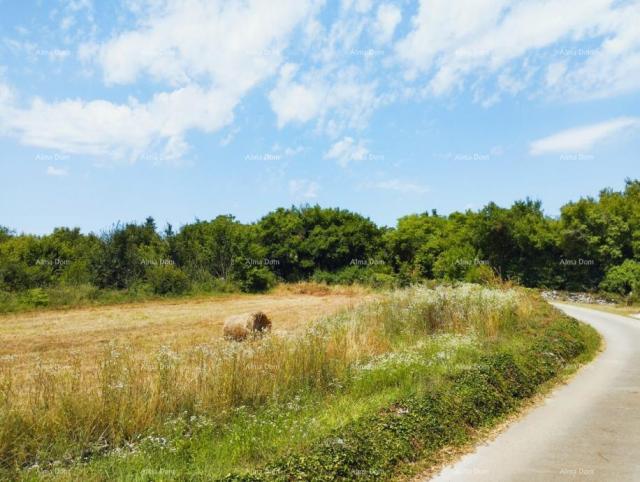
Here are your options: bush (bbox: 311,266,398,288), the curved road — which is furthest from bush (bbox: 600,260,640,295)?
the curved road

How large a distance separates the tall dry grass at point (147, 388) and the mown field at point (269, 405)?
0.06 ft

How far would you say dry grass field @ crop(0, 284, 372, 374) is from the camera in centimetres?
1437

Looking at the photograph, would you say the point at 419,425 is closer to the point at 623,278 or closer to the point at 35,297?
the point at 35,297

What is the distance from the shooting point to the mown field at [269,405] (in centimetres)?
582

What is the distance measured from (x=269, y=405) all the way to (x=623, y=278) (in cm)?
3147

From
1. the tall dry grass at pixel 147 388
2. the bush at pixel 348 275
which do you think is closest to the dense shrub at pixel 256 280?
the bush at pixel 348 275

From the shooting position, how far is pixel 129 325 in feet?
69.8

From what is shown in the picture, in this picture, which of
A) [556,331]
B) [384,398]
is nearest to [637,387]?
[556,331]

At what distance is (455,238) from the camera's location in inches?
1715

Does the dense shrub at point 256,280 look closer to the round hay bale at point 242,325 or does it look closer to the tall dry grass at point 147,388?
the round hay bale at point 242,325

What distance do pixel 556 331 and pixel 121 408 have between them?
12270 millimetres

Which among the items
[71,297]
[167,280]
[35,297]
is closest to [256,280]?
[167,280]

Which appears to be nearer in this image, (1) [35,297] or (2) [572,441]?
(2) [572,441]

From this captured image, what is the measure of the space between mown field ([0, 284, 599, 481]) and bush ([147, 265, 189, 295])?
21.6 meters
